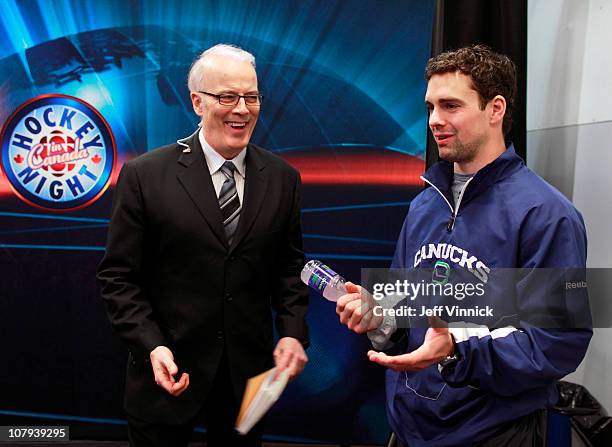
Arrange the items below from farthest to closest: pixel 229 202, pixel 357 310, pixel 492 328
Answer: pixel 229 202 → pixel 357 310 → pixel 492 328

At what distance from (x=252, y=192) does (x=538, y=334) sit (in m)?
1.08

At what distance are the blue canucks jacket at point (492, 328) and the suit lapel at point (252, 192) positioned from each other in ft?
1.82

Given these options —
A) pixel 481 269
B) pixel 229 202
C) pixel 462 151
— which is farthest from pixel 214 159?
pixel 481 269

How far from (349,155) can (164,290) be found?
1.59m

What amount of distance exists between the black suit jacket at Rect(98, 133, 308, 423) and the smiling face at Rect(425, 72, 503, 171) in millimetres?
683

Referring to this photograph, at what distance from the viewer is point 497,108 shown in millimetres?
1964

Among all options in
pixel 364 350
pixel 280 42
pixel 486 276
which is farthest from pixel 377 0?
pixel 486 276

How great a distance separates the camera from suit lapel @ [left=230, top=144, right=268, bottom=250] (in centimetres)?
226

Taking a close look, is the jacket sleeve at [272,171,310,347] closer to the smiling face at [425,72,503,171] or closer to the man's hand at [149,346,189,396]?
the man's hand at [149,346,189,396]

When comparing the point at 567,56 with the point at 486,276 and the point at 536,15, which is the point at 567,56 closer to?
the point at 536,15

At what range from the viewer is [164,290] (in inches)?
88.7

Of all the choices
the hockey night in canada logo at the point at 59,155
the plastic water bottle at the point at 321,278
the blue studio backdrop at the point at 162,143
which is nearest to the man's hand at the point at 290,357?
the plastic water bottle at the point at 321,278

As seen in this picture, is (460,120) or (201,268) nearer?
(460,120)

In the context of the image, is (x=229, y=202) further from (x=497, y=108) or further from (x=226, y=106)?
(x=497, y=108)
